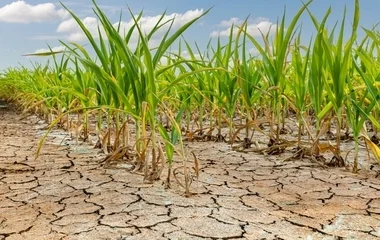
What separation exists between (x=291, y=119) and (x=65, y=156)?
7.75ft

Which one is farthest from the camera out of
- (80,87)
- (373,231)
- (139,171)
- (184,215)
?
(80,87)

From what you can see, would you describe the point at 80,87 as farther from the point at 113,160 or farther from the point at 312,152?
the point at 312,152

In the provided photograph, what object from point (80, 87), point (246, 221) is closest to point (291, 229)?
point (246, 221)

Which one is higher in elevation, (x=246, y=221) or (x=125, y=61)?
(x=125, y=61)

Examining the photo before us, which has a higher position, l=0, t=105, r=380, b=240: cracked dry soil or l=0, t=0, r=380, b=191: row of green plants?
l=0, t=0, r=380, b=191: row of green plants

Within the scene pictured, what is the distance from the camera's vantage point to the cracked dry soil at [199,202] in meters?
1.44

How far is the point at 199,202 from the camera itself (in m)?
1.68

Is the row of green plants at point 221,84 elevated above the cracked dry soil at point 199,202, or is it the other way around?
the row of green plants at point 221,84

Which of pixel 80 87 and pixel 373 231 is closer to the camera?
pixel 373 231

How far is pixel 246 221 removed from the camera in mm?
1514

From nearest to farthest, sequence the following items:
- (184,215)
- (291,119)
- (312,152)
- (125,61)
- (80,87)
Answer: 1. (184,215)
2. (125,61)
3. (312,152)
4. (80,87)
5. (291,119)

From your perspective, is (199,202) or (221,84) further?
(221,84)

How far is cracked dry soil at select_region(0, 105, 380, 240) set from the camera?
1.44m

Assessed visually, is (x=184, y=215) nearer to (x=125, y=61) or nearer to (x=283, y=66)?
(x=125, y=61)
